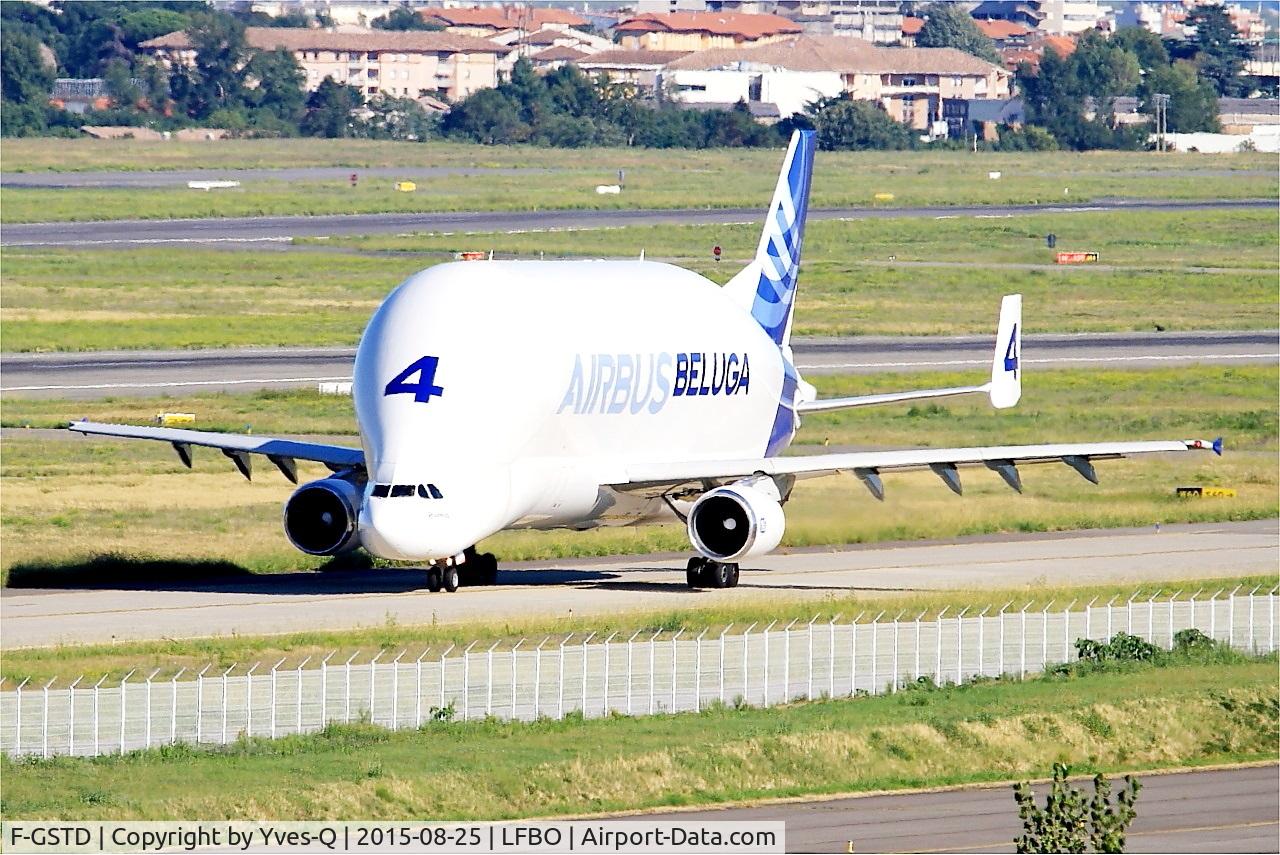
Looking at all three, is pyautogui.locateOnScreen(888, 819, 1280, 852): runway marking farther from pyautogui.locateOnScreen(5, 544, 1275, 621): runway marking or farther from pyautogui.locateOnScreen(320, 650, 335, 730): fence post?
pyautogui.locateOnScreen(5, 544, 1275, 621): runway marking

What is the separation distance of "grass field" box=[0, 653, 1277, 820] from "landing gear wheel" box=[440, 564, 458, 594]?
520 inches

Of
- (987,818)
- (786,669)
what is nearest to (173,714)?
(786,669)

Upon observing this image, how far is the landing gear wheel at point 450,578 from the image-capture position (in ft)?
192

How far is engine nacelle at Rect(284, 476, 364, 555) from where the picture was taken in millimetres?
58219

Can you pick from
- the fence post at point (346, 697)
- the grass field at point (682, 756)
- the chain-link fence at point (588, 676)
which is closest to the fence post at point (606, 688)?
the chain-link fence at point (588, 676)

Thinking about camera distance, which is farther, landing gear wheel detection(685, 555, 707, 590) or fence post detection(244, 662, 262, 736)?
landing gear wheel detection(685, 555, 707, 590)

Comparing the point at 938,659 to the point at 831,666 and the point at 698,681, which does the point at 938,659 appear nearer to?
the point at 831,666

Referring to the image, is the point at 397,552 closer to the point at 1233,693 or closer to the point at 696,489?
the point at 696,489

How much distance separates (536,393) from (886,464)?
9.09 meters

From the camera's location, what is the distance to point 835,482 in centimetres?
7869

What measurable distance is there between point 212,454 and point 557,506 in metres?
29.5

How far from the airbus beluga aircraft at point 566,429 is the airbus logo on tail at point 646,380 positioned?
0.05m
